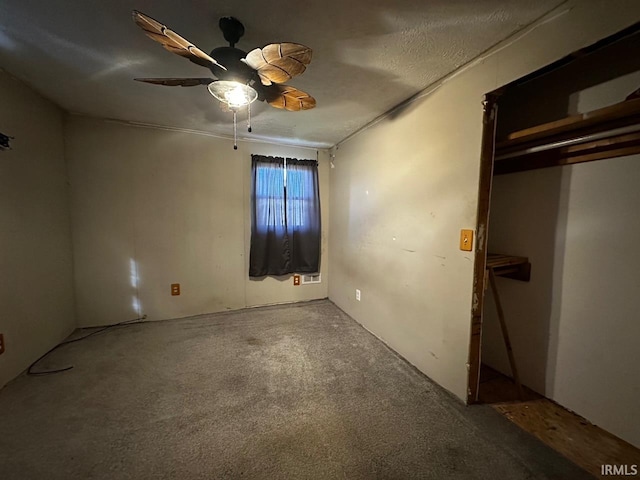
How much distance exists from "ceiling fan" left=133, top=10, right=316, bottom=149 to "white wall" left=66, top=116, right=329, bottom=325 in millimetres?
1596

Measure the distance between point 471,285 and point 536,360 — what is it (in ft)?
2.56

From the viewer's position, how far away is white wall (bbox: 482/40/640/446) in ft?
4.32

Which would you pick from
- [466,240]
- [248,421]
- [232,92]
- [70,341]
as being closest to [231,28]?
[232,92]

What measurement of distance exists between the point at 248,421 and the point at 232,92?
6.23 ft

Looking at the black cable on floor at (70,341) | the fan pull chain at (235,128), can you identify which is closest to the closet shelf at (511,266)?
the fan pull chain at (235,128)

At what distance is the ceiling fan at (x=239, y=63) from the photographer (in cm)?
107

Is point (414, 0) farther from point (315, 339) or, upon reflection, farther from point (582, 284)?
point (315, 339)

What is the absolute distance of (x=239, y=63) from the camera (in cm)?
129

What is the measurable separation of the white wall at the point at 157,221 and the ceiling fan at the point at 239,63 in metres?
1.60

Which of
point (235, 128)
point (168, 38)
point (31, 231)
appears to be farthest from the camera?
point (235, 128)

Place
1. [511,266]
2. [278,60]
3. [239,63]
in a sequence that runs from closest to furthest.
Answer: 1. [278,60]
2. [239,63]
3. [511,266]

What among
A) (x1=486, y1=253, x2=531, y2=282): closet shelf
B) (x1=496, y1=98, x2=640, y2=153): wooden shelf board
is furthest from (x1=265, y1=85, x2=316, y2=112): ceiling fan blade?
(x1=486, y1=253, x2=531, y2=282): closet shelf

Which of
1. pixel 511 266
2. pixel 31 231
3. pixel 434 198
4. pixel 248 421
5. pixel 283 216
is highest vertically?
pixel 434 198

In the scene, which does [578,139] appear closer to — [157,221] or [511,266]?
[511,266]
